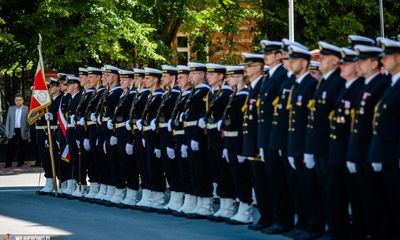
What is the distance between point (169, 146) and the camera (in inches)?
482

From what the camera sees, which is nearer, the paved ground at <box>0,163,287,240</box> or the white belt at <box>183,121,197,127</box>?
the paved ground at <box>0,163,287,240</box>

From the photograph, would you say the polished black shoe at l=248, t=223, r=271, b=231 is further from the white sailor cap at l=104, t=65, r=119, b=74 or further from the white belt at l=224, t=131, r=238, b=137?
the white sailor cap at l=104, t=65, r=119, b=74

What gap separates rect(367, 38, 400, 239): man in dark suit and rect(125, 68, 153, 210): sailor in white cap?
5.28 meters

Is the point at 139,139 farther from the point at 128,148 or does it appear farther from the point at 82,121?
the point at 82,121

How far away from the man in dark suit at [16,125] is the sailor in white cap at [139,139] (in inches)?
383

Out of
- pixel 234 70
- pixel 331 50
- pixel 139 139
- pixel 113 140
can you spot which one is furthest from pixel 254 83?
pixel 113 140

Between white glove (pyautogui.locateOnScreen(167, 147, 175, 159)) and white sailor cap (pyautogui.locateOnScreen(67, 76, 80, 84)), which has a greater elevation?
white sailor cap (pyautogui.locateOnScreen(67, 76, 80, 84))

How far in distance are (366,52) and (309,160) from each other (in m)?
1.40

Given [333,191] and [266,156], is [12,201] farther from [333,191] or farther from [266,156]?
[333,191]

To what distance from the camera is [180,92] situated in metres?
12.2

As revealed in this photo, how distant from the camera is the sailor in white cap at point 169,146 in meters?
12.2

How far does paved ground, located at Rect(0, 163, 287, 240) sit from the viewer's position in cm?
997

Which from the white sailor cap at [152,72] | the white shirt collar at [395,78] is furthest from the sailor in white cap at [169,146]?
the white shirt collar at [395,78]

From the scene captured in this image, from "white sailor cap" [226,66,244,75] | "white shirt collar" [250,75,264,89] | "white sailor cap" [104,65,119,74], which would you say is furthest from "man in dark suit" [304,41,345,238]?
"white sailor cap" [104,65,119,74]
